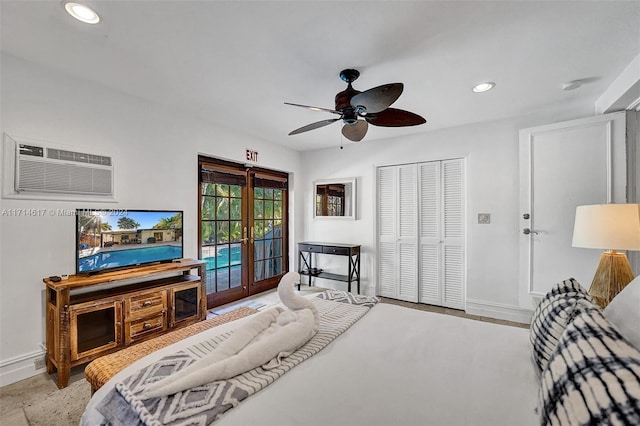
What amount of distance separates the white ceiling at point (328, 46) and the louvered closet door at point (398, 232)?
4.58 ft

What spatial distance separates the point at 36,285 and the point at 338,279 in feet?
10.6

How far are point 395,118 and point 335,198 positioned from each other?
8.13 feet

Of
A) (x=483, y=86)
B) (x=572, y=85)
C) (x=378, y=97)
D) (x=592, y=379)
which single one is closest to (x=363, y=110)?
(x=378, y=97)

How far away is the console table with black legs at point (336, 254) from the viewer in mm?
4012

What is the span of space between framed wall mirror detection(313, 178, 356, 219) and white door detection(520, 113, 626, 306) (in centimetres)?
219

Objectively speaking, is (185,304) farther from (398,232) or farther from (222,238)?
(398,232)

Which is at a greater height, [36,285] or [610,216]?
[610,216]

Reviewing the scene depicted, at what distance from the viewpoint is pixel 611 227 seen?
5.99ft

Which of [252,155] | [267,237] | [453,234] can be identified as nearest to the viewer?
[453,234]

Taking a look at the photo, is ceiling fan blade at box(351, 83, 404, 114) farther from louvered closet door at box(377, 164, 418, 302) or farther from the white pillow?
louvered closet door at box(377, 164, 418, 302)

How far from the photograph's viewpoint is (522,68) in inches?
84.9

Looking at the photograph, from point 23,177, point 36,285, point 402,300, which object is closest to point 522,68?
point 402,300

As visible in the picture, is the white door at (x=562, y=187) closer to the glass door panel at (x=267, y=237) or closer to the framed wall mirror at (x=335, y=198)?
the framed wall mirror at (x=335, y=198)

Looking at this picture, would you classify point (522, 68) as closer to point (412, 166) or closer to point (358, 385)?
point (412, 166)
